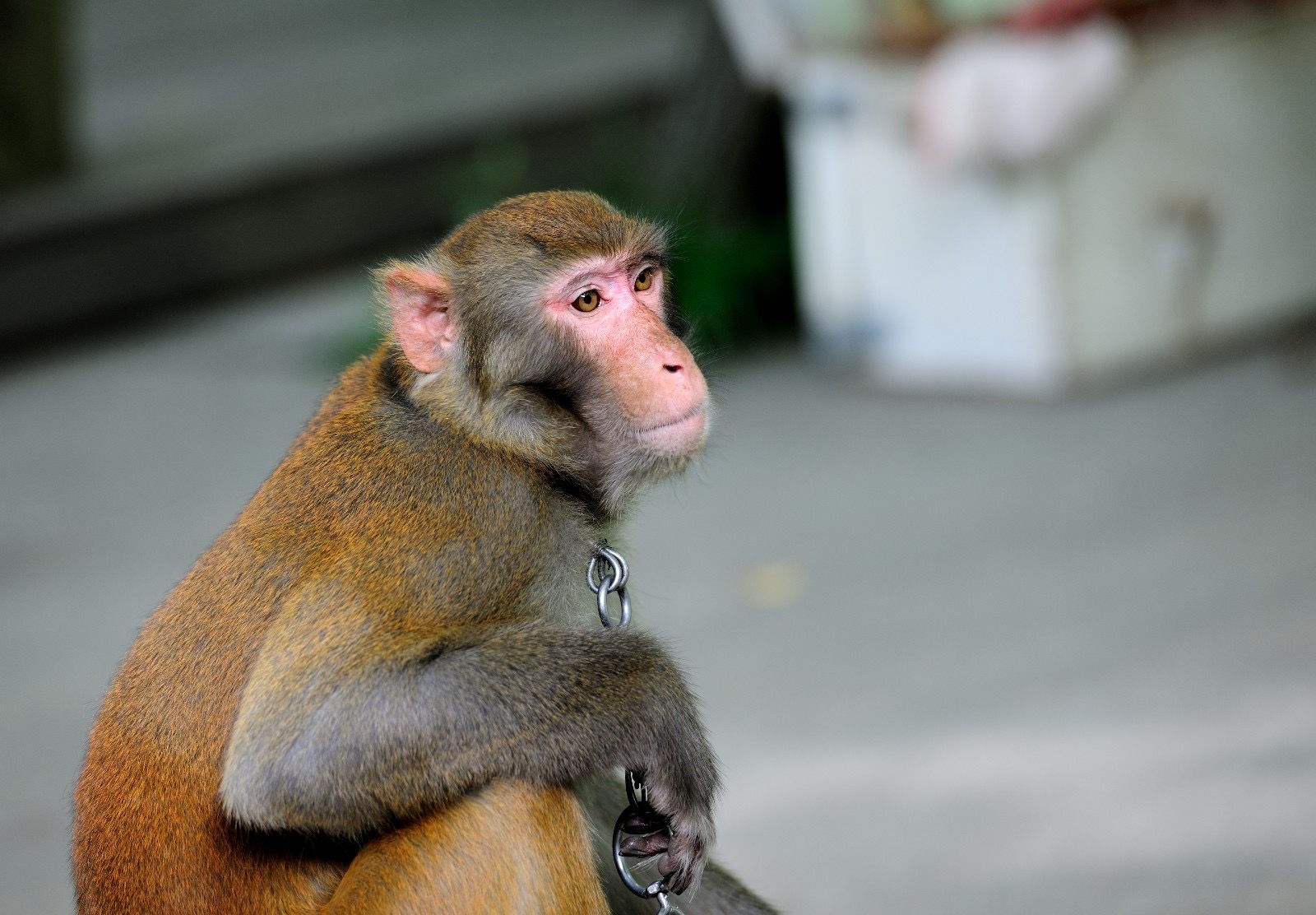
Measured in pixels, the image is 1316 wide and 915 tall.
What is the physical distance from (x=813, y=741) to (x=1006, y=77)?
2949 millimetres

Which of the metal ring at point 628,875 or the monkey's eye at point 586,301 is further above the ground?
the monkey's eye at point 586,301

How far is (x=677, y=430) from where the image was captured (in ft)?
9.01

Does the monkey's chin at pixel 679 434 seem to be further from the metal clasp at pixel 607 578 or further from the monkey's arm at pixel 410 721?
the monkey's arm at pixel 410 721

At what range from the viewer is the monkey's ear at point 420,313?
9.11 ft

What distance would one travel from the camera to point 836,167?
7.52m

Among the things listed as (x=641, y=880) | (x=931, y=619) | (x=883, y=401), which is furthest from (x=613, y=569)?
(x=883, y=401)

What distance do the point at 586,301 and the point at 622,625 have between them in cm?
53

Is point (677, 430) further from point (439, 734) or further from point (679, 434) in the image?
point (439, 734)

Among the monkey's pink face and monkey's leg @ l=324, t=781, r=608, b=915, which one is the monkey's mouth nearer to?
the monkey's pink face

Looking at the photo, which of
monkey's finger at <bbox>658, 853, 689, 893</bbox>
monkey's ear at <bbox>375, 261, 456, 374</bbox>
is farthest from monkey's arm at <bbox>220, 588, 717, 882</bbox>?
monkey's ear at <bbox>375, 261, 456, 374</bbox>

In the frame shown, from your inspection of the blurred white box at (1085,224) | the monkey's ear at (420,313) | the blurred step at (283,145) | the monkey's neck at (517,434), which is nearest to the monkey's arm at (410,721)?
the monkey's neck at (517,434)

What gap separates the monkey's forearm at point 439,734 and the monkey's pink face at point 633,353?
1.25 feet

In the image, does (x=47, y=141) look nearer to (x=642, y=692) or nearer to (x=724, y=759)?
(x=724, y=759)

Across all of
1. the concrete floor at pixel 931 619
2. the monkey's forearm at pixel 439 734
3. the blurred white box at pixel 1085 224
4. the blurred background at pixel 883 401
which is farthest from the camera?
the blurred white box at pixel 1085 224
